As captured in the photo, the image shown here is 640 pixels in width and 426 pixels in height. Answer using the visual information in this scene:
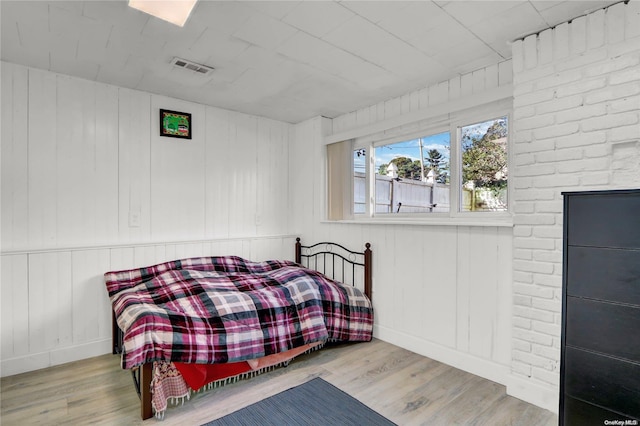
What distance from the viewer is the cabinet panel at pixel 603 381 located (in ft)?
4.64

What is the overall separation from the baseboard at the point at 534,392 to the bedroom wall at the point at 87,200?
8.67 ft

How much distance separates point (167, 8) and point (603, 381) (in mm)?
2798

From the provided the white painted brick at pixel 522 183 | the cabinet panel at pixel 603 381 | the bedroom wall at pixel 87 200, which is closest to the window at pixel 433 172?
the white painted brick at pixel 522 183

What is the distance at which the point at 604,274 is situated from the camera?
4.86 feet

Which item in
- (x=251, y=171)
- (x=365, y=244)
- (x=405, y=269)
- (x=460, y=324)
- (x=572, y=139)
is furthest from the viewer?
(x=251, y=171)

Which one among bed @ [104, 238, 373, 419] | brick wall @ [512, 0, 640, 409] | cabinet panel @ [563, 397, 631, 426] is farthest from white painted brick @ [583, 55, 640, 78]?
bed @ [104, 238, 373, 419]

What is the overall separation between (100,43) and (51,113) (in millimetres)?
860

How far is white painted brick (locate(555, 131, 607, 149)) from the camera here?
5.88 feet

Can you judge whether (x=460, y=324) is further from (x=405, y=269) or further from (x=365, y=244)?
(x=365, y=244)

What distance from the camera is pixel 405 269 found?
295 cm

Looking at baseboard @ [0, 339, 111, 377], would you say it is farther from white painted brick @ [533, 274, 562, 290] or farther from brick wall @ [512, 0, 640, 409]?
white painted brick @ [533, 274, 562, 290]

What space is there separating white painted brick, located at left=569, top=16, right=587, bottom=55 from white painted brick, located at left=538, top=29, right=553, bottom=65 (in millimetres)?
99

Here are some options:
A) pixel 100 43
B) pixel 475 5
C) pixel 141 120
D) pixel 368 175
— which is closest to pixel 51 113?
pixel 141 120

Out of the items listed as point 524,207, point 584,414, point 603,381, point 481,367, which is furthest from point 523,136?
point 481,367
